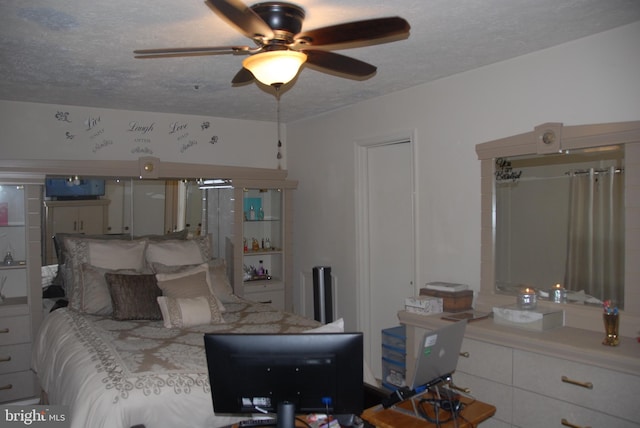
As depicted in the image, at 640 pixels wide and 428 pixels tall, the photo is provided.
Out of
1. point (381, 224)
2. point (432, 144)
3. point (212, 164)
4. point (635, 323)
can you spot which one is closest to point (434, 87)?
point (432, 144)

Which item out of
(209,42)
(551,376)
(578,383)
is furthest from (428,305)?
(209,42)

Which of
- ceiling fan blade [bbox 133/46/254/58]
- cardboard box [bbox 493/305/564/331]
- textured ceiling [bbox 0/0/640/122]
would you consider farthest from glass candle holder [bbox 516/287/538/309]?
ceiling fan blade [bbox 133/46/254/58]

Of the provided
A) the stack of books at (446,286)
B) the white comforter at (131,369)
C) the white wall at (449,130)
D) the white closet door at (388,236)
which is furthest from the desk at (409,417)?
the white closet door at (388,236)

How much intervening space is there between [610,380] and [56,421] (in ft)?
8.67

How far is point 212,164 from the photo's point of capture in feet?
16.6

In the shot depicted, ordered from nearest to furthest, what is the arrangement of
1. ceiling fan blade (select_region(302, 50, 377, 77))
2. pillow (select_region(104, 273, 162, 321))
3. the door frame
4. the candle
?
ceiling fan blade (select_region(302, 50, 377, 77))
the candle
pillow (select_region(104, 273, 162, 321))
the door frame

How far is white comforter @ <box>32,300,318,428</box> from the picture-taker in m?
2.30

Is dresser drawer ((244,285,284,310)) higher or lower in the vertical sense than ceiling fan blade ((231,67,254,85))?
lower

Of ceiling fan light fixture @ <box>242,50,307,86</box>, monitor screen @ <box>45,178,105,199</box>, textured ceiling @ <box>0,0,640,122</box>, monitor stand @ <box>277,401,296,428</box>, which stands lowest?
monitor stand @ <box>277,401,296,428</box>

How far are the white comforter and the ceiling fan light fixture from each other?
146 cm

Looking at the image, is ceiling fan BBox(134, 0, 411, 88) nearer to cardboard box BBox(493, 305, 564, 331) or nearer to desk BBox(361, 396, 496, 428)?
desk BBox(361, 396, 496, 428)

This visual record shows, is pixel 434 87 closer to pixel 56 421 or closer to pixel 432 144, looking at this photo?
pixel 432 144

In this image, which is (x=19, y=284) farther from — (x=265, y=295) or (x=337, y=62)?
(x=337, y=62)

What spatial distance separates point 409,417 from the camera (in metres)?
2.06
